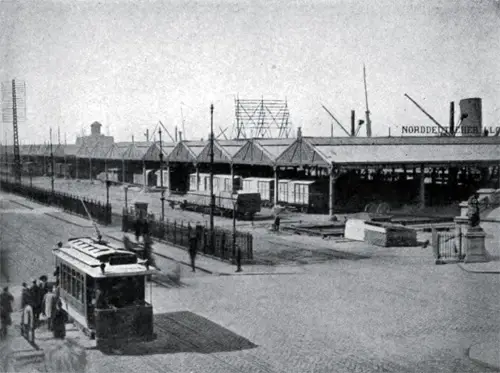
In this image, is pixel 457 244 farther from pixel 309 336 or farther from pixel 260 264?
pixel 309 336

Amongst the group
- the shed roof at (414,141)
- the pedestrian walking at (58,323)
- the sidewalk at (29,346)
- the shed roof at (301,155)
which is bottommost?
the sidewalk at (29,346)

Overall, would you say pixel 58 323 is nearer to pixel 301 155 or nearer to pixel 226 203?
pixel 226 203

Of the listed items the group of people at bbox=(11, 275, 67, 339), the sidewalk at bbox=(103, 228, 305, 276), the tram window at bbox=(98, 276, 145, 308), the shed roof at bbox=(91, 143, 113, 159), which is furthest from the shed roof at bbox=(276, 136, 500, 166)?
the shed roof at bbox=(91, 143, 113, 159)

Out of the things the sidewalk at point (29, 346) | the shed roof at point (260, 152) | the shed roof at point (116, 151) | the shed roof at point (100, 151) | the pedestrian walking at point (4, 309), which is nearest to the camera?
the sidewalk at point (29, 346)

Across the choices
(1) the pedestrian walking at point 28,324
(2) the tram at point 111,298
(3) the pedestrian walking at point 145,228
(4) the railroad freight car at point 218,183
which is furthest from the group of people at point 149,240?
(4) the railroad freight car at point 218,183

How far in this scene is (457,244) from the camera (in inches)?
1188

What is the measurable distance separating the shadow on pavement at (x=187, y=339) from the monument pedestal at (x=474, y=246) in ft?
45.6

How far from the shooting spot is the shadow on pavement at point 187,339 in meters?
14.7

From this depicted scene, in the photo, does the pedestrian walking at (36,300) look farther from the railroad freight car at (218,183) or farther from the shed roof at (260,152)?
the railroad freight car at (218,183)

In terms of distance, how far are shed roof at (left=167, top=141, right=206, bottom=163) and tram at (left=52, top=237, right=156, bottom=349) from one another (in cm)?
4503

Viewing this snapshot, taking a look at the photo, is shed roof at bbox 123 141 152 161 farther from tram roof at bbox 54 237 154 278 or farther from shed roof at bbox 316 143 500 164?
tram roof at bbox 54 237 154 278

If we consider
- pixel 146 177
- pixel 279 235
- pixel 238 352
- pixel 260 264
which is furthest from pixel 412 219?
pixel 146 177

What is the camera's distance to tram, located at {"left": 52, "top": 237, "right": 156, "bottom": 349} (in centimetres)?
1445

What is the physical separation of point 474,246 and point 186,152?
39.6 meters
